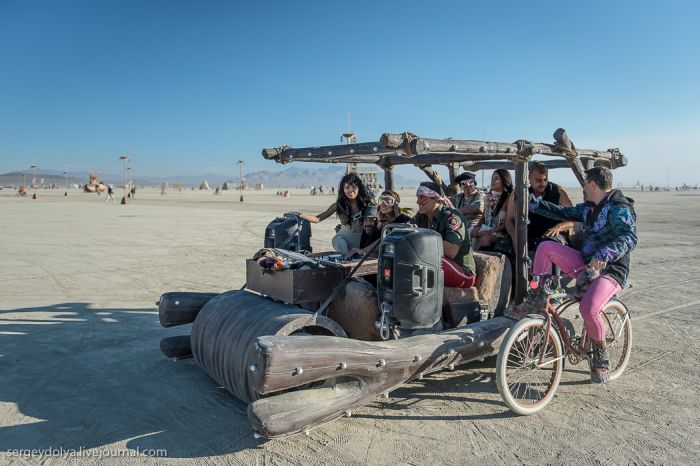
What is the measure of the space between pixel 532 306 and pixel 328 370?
202 cm

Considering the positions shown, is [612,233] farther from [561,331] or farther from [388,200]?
[388,200]

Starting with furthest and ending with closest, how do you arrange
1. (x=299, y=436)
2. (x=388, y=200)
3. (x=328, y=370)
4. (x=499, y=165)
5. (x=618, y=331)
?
(x=499, y=165) → (x=388, y=200) → (x=618, y=331) → (x=299, y=436) → (x=328, y=370)

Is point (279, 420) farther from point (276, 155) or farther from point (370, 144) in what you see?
point (276, 155)

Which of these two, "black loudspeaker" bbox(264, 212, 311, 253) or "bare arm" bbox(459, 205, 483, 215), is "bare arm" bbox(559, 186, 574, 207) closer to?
"bare arm" bbox(459, 205, 483, 215)

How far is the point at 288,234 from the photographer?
655 cm

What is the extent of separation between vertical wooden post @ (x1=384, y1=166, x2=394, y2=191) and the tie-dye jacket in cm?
285

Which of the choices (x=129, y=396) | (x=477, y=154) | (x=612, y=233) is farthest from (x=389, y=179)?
(x=129, y=396)

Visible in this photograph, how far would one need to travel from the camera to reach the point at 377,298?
477 cm

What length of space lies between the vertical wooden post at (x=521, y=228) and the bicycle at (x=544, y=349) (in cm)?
47

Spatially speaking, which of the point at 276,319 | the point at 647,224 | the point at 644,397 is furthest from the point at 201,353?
the point at 647,224

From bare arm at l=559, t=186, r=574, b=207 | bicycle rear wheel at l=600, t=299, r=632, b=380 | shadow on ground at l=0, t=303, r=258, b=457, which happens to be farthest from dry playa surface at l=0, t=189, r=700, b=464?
bare arm at l=559, t=186, r=574, b=207

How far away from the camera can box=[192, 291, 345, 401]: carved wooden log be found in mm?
4211

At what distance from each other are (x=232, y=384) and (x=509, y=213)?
132 inches

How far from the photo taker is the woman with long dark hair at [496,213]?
19.9 ft
